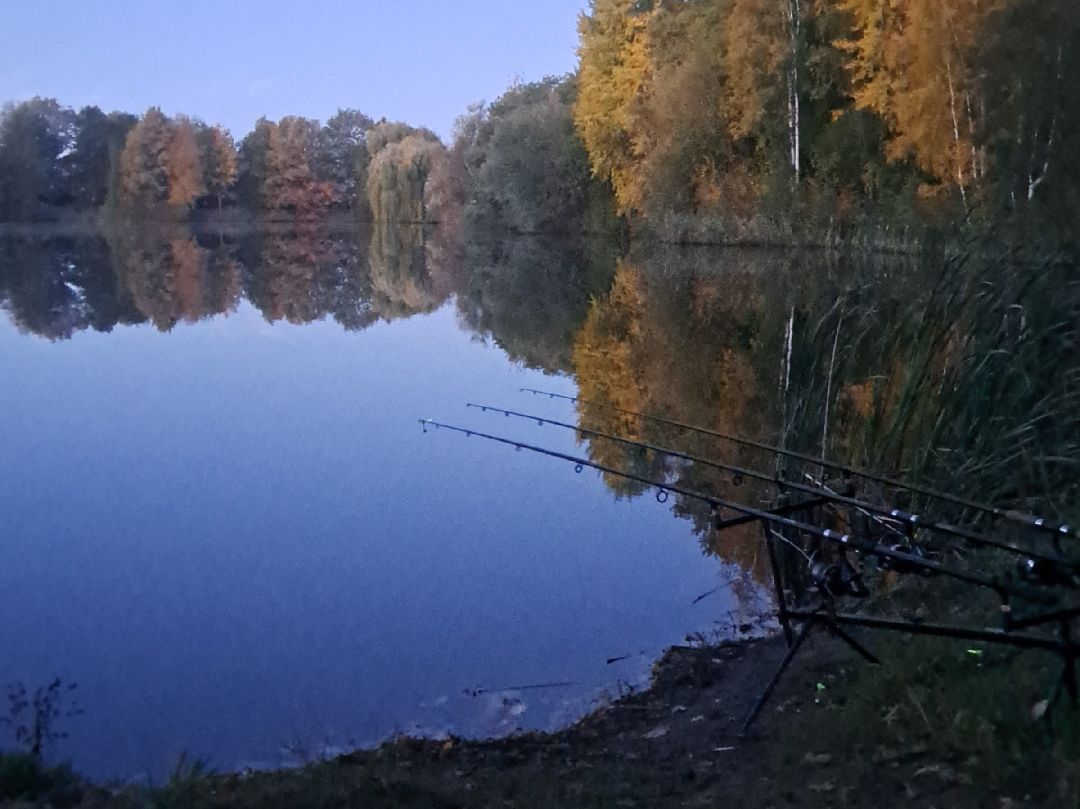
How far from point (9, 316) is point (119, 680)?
15.5 metres

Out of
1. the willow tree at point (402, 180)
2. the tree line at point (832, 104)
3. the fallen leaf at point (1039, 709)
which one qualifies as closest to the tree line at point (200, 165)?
the willow tree at point (402, 180)

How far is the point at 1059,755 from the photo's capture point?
2904mm

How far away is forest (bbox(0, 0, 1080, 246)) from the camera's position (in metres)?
15.7

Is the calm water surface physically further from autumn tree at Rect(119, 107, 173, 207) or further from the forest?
autumn tree at Rect(119, 107, 173, 207)

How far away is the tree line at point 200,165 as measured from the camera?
61.0m

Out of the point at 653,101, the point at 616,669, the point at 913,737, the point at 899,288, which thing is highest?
the point at 653,101

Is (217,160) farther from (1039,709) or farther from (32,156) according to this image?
(1039,709)

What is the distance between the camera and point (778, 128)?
2752cm

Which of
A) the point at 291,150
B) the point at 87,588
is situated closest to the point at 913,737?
the point at 87,588

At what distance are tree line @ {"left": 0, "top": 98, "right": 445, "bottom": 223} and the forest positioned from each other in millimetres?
1011

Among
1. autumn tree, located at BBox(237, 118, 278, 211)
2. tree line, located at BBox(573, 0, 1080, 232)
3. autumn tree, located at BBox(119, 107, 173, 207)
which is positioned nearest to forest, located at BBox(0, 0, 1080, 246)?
tree line, located at BBox(573, 0, 1080, 232)

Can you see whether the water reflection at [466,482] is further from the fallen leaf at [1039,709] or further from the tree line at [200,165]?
the tree line at [200,165]

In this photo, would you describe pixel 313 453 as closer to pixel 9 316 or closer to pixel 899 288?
pixel 899 288

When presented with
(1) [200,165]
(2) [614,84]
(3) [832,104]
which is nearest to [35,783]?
(3) [832,104]
